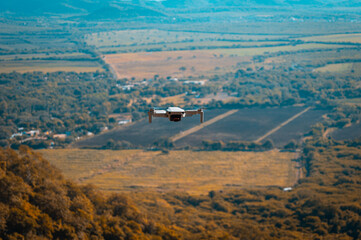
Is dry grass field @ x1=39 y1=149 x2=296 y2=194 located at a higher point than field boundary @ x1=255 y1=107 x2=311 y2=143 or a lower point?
lower

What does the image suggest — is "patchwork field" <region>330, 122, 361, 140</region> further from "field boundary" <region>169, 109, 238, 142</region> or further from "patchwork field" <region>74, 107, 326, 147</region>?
"field boundary" <region>169, 109, 238, 142</region>

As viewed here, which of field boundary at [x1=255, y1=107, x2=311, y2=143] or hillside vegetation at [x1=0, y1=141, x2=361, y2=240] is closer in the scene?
hillside vegetation at [x1=0, y1=141, x2=361, y2=240]

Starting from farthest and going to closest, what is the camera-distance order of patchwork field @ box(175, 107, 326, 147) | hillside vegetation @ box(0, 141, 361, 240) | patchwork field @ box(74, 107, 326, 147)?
patchwork field @ box(175, 107, 326, 147) → patchwork field @ box(74, 107, 326, 147) → hillside vegetation @ box(0, 141, 361, 240)

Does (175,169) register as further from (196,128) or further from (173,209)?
(196,128)

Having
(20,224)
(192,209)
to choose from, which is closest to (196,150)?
(192,209)

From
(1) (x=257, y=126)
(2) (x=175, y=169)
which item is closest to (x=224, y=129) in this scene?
(1) (x=257, y=126)

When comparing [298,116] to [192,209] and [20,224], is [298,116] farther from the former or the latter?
[20,224]

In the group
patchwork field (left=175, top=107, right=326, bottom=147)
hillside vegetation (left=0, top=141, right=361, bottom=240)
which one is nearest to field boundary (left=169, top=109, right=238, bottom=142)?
patchwork field (left=175, top=107, right=326, bottom=147)
